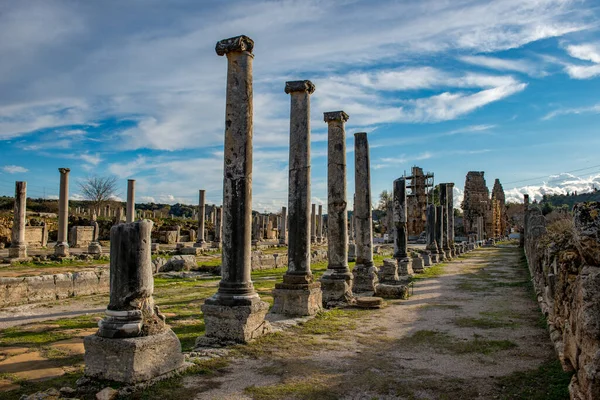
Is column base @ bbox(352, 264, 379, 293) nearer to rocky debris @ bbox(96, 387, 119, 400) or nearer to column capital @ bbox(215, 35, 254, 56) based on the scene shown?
column capital @ bbox(215, 35, 254, 56)

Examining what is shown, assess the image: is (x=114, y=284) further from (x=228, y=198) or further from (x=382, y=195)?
(x=382, y=195)

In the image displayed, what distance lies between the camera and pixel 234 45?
26.4ft

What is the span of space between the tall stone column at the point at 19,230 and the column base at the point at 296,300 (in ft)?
55.5

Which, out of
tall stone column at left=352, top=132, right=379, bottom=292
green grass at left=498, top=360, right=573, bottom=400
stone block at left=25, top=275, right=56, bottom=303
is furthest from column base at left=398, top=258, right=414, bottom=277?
stone block at left=25, top=275, right=56, bottom=303

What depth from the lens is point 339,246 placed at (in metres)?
12.2

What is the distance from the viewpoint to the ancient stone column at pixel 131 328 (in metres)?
5.42

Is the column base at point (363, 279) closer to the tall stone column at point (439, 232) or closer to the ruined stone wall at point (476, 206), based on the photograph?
the tall stone column at point (439, 232)

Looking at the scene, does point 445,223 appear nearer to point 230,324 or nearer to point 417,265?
point 417,265

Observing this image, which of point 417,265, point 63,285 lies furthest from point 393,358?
point 417,265

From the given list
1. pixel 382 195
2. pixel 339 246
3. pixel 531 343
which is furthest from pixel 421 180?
pixel 531 343

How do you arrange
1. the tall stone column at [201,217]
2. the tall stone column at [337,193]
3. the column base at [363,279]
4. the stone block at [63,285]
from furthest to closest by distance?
the tall stone column at [201,217] → the column base at [363,279] → the stone block at [63,285] → the tall stone column at [337,193]

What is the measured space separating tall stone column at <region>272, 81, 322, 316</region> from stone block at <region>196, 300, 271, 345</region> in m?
2.27

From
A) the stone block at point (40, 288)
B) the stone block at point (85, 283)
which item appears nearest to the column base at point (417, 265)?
the stone block at point (85, 283)

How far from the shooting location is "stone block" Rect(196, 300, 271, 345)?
745 cm
